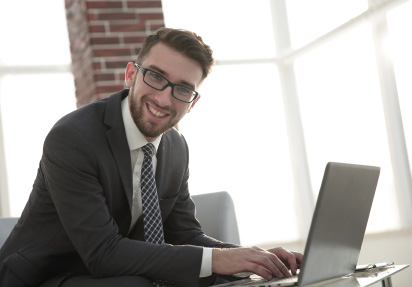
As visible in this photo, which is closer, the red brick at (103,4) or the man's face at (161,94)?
the man's face at (161,94)

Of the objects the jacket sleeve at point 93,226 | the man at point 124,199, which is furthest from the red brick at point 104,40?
the jacket sleeve at point 93,226

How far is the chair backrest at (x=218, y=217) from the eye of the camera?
2.76 metres

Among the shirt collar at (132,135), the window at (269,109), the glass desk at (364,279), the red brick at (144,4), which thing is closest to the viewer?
the glass desk at (364,279)

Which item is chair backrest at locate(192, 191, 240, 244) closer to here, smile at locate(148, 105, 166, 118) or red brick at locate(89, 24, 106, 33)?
smile at locate(148, 105, 166, 118)

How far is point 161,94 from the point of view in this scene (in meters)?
2.19

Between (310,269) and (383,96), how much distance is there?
390 centimetres

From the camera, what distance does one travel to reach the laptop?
5.43 ft

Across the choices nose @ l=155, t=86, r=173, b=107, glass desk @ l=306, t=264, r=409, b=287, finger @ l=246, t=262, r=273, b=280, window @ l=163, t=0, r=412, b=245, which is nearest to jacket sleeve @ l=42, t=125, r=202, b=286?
finger @ l=246, t=262, r=273, b=280

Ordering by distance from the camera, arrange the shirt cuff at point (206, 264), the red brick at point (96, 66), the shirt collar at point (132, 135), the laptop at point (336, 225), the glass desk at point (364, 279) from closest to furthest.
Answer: the laptop at point (336, 225) < the glass desk at point (364, 279) < the shirt cuff at point (206, 264) < the shirt collar at point (132, 135) < the red brick at point (96, 66)

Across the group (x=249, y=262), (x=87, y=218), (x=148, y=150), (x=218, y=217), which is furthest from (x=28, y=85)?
(x=249, y=262)

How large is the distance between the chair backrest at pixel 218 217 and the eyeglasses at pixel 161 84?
0.72 m

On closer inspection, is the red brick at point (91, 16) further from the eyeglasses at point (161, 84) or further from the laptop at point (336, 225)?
the laptop at point (336, 225)

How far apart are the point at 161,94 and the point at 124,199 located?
373mm

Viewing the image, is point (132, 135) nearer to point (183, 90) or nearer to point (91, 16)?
point (183, 90)
